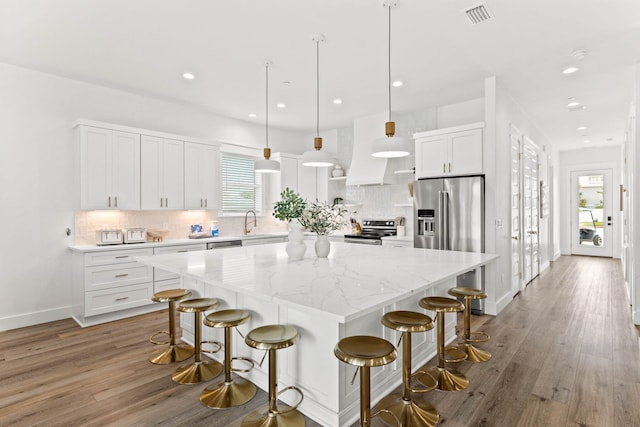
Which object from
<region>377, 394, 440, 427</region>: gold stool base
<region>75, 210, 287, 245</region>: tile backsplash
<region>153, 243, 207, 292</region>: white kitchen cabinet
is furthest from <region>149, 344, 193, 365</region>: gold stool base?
<region>75, 210, 287, 245</region>: tile backsplash

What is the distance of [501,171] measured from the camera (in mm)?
4402

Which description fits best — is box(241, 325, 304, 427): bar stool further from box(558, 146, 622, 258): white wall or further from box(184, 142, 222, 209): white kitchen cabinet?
box(558, 146, 622, 258): white wall

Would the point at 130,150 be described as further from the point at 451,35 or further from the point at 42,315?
the point at 451,35

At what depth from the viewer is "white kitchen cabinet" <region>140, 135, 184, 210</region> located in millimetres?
4590

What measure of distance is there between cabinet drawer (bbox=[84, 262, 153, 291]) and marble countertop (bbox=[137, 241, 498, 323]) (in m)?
1.53

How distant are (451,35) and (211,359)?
3.71m

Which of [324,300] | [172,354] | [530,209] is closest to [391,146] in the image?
[324,300]

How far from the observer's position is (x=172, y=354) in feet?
9.83

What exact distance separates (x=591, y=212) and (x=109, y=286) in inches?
441

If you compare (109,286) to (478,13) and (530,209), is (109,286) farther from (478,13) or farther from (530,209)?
(530,209)

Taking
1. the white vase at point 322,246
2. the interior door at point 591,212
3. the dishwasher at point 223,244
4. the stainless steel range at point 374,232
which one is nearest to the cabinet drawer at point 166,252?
the dishwasher at point 223,244

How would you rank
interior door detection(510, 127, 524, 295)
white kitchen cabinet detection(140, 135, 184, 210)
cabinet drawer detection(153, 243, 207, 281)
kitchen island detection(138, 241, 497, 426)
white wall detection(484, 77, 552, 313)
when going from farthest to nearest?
interior door detection(510, 127, 524, 295)
white kitchen cabinet detection(140, 135, 184, 210)
cabinet drawer detection(153, 243, 207, 281)
white wall detection(484, 77, 552, 313)
kitchen island detection(138, 241, 497, 426)

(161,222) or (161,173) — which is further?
(161,222)

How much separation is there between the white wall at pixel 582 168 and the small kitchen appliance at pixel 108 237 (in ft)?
34.9
